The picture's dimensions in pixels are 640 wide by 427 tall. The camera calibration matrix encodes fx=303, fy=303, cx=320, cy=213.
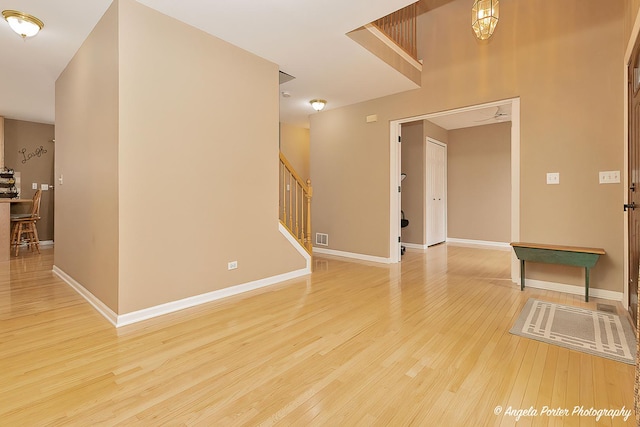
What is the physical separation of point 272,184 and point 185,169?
3.53 feet

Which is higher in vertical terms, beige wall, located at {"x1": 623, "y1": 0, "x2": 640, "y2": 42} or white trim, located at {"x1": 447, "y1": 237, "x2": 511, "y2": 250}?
beige wall, located at {"x1": 623, "y1": 0, "x2": 640, "y2": 42}

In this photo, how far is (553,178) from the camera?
136 inches

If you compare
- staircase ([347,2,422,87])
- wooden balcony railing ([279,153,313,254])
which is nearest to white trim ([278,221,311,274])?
wooden balcony railing ([279,153,313,254])

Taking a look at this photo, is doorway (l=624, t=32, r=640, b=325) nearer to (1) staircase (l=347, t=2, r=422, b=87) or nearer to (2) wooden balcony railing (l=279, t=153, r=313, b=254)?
(1) staircase (l=347, t=2, r=422, b=87)

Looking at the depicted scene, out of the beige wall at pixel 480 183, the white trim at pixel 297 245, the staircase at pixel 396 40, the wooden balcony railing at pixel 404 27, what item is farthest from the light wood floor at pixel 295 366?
the beige wall at pixel 480 183

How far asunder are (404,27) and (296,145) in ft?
11.0

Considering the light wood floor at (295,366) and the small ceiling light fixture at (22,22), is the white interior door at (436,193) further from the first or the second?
the small ceiling light fixture at (22,22)

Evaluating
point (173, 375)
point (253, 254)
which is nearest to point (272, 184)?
point (253, 254)

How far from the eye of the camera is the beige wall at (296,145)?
6.76 metres

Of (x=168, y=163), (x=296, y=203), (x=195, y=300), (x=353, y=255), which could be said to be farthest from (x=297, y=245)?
(x=168, y=163)

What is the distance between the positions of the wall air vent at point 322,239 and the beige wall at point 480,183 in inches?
135

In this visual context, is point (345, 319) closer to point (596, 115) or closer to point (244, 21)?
point (244, 21)

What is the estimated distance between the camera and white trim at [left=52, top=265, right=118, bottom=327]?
2.53 metres

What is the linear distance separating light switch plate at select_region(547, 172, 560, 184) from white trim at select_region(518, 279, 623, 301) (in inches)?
45.8
